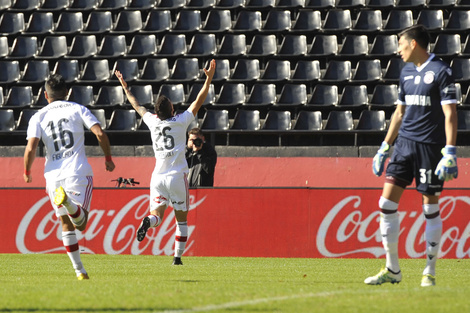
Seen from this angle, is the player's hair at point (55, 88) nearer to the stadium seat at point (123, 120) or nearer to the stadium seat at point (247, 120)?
the stadium seat at point (247, 120)

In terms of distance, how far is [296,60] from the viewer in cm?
1838

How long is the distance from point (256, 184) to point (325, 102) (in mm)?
2440

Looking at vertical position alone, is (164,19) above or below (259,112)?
above

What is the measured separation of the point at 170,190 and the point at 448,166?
4543 millimetres

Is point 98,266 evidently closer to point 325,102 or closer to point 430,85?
point 430,85

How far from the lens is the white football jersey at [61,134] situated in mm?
8500

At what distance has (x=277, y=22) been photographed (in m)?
18.7

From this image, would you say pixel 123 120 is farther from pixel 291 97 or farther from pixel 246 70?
pixel 291 97

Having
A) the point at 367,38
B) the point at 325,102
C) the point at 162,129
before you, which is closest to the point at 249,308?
the point at 162,129

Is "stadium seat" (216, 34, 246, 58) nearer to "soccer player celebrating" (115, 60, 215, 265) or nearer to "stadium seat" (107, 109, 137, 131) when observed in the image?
"stadium seat" (107, 109, 137, 131)

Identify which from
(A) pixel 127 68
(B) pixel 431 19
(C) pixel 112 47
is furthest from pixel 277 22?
(C) pixel 112 47

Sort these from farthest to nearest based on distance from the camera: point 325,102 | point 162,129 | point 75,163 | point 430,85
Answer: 1. point 325,102
2. point 162,129
3. point 75,163
4. point 430,85

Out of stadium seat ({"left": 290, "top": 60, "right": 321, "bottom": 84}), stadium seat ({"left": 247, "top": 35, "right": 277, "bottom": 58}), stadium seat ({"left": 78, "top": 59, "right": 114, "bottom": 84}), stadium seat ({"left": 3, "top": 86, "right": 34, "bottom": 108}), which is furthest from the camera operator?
stadium seat ({"left": 3, "top": 86, "right": 34, "bottom": 108})

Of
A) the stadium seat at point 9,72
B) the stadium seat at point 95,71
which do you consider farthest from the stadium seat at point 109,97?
the stadium seat at point 9,72
